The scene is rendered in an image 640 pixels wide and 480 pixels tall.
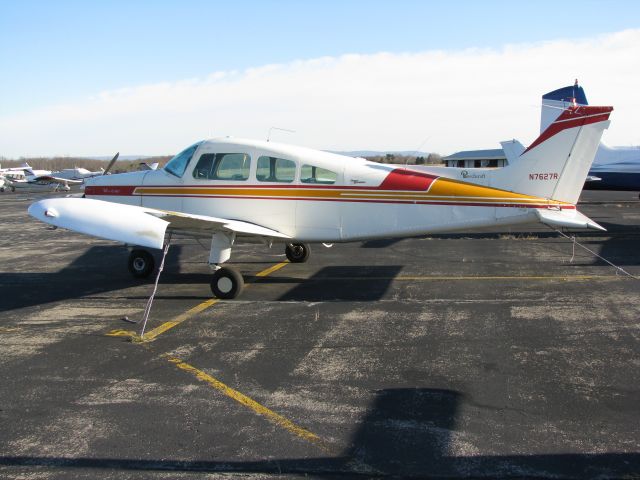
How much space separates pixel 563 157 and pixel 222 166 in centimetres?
601

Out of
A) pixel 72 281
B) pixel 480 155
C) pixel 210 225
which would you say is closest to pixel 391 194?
pixel 210 225

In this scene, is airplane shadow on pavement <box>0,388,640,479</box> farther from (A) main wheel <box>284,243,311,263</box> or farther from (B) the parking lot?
(A) main wheel <box>284,243,311,263</box>

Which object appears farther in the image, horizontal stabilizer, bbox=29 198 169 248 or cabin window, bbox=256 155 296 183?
cabin window, bbox=256 155 296 183

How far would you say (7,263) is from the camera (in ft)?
46.6

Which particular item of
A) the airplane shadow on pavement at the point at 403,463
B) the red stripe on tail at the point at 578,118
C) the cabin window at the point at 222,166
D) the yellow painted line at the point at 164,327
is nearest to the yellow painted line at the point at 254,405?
the airplane shadow on pavement at the point at 403,463

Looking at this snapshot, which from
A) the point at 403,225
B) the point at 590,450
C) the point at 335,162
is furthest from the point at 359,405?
the point at 335,162

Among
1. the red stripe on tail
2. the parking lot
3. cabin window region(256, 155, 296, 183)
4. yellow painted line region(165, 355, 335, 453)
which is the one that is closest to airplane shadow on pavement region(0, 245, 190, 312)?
the parking lot

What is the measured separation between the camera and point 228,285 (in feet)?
32.6

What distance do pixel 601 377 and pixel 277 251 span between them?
9.90 m

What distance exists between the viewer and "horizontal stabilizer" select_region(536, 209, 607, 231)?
369 inches

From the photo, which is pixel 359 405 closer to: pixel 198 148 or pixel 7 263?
pixel 198 148

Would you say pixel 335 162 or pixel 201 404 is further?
pixel 335 162

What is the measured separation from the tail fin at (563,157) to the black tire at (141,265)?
23.5 ft

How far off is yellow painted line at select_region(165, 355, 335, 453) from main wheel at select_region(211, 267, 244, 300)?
2978 millimetres
